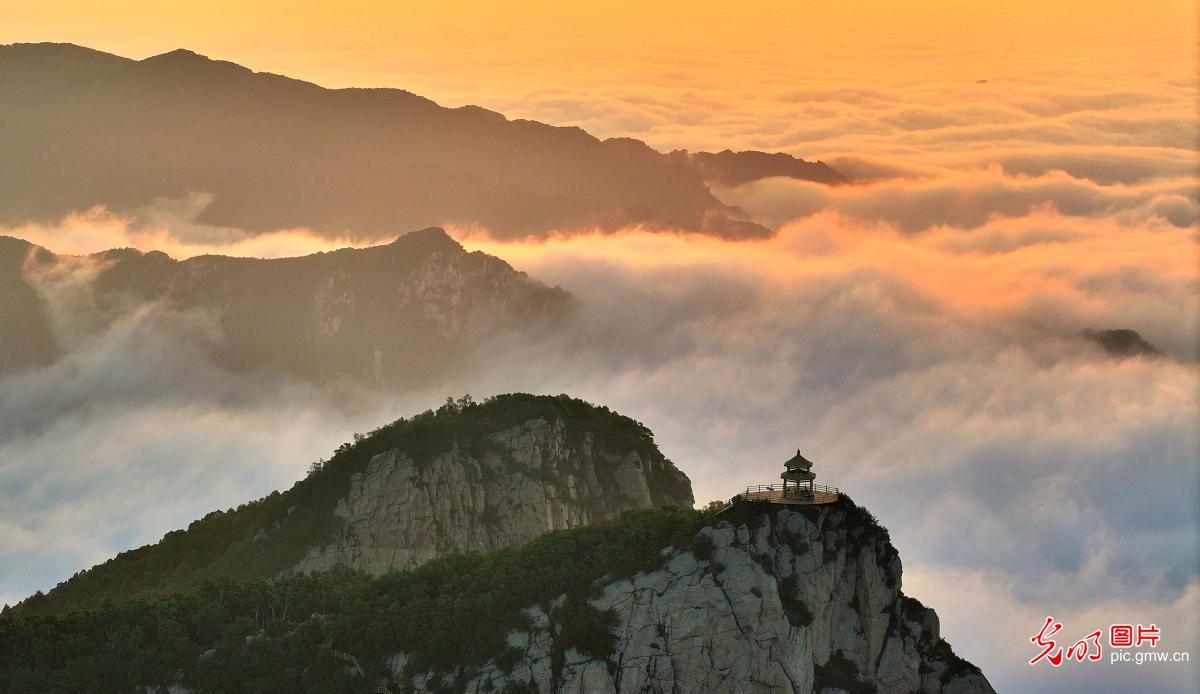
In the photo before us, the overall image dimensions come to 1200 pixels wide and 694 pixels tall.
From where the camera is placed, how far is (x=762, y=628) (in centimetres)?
15712

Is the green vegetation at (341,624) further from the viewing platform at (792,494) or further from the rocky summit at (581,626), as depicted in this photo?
the viewing platform at (792,494)

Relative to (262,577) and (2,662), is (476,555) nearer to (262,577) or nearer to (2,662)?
(262,577)

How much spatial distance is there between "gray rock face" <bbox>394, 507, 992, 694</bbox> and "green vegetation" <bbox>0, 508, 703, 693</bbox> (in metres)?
1.61

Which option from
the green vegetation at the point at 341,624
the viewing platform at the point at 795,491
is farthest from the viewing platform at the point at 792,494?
the green vegetation at the point at 341,624

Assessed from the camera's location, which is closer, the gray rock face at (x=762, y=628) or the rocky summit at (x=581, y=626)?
the gray rock face at (x=762, y=628)

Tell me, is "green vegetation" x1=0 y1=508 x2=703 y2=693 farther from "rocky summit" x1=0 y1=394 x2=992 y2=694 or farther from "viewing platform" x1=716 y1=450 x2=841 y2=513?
"viewing platform" x1=716 y1=450 x2=841 y2=513

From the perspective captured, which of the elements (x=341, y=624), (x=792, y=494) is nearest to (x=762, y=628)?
(x=792, y=494)

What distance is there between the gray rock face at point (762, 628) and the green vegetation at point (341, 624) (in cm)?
161

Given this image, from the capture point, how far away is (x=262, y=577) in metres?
189

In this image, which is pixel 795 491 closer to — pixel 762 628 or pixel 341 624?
pixel 762 628

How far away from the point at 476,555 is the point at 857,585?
35212 mm

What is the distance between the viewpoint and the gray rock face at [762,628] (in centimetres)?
15662

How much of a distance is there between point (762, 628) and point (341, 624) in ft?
121

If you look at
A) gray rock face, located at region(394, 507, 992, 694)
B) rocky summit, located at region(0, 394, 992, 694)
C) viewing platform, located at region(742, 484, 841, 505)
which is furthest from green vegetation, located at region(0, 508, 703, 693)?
viewing platform, located at region(742, 484, 841, 505)
